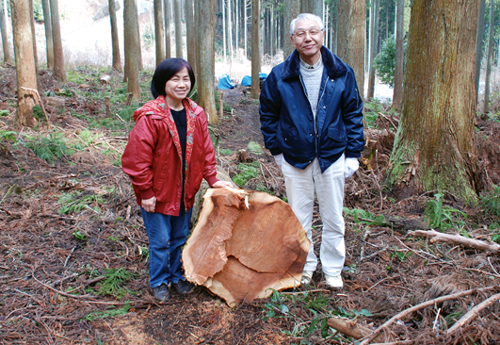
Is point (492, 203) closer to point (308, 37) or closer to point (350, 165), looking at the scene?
point (350, 165)

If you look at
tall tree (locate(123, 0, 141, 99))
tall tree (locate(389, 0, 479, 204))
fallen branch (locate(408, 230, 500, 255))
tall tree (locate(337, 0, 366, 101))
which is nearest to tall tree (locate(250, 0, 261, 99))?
tall tree (locate(123, 0, 141, 99))

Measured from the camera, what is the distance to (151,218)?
10.1ft

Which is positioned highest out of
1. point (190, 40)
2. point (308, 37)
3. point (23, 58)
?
point (190, 40)

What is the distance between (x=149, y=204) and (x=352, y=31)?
6937mm

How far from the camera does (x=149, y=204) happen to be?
2.95m

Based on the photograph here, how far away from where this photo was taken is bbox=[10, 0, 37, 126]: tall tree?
26.2 feet

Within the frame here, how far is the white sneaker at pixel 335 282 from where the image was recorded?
333 cm

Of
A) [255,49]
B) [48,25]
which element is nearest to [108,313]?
[255,49]

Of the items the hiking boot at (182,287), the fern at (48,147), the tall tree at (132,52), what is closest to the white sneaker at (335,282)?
the hiking boot at (182,287)

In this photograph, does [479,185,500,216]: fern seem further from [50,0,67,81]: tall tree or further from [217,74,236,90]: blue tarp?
[217,74,236,90]: blue tarp

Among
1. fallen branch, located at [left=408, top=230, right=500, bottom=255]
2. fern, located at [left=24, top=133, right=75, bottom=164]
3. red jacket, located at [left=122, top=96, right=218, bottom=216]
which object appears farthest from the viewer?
fern, located at [left=24, top=133, right=75, bottom=164]

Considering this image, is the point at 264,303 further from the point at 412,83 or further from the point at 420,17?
the point at 420,17

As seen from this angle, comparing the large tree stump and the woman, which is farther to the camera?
the large tree stump

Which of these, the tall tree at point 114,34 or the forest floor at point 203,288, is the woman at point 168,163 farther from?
the tall tree at point 114,34
